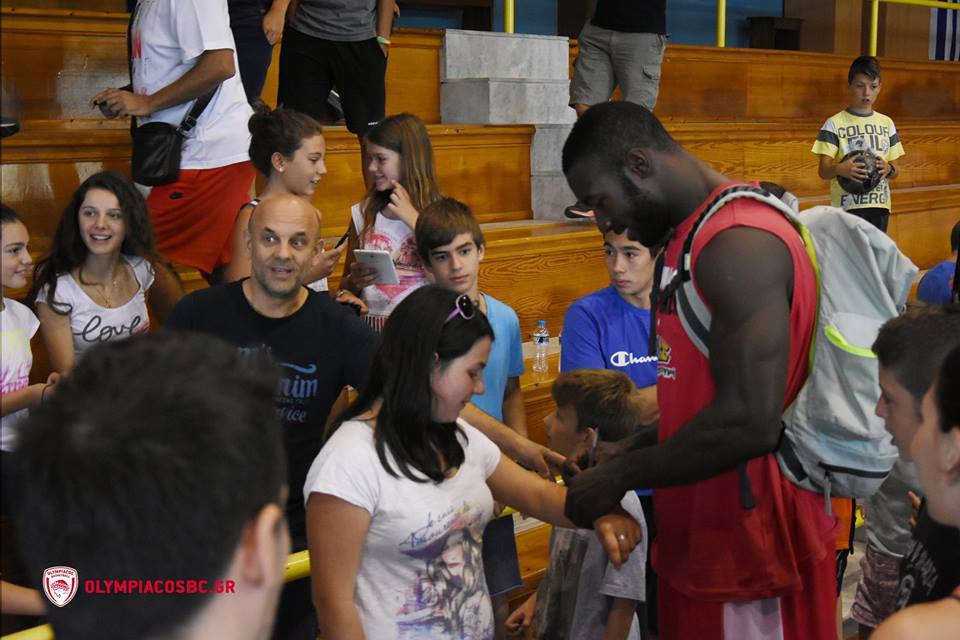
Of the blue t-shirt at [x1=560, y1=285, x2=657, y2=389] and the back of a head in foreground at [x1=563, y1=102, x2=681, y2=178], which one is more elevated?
the back of a head in foreground at [x1=563, y1=102, x2=681, y2=178]

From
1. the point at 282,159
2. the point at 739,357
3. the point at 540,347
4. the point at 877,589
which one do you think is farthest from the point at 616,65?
the point at 739,357

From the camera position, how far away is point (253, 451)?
0.79 metres

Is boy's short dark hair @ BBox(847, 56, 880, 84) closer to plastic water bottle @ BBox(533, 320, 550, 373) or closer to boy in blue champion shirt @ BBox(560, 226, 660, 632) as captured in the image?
plastic water bottle @ BBox(533, 320, 550, 373)

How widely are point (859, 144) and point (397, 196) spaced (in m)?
3.05

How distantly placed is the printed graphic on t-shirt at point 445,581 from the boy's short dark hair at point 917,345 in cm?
70

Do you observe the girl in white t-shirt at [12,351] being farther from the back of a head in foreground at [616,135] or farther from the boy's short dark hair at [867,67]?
the boy's short dark hair at [867,67]

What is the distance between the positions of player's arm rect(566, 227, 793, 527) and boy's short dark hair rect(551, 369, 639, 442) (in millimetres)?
657

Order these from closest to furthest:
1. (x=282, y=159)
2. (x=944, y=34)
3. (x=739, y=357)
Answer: (x=739, y=357), (x=282, y=159), (x=944, y=34)

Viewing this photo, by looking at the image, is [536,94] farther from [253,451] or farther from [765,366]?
[253,451]

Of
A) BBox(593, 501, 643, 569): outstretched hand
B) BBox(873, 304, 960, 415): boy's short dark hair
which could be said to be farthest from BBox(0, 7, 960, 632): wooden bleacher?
BBox(873, 304, 960, 415): boy's short dark hair

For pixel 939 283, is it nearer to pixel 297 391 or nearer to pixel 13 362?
pixel 297 391

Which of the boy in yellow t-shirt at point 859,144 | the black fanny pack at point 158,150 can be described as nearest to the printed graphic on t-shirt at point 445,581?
the black fanny pack at point 158,150

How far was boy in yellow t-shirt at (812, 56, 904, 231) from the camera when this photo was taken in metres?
5.30

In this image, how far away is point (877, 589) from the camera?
9.11 feet
